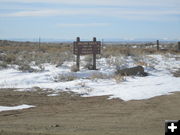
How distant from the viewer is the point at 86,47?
92.5ft

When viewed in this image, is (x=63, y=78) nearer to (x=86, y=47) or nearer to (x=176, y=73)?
(x=86, y=47)

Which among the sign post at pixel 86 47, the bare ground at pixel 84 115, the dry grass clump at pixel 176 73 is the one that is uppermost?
the sign post at pixel 86 47

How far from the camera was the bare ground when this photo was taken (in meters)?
9.88

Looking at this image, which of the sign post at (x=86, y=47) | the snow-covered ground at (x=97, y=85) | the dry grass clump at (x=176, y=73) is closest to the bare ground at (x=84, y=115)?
the snow-covered ground at (x=97, y=85)

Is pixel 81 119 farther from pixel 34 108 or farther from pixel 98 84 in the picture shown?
pixel 98 84

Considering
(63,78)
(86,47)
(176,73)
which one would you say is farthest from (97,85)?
(176,73)

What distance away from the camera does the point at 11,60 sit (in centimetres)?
3034

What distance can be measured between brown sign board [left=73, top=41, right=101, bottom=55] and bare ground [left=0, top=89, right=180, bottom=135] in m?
10.9

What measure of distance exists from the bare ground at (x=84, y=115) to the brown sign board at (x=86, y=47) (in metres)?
10.9

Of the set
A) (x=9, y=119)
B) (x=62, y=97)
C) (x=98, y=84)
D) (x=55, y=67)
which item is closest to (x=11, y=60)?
(x=55, y=67)

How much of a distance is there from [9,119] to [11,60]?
1920 cm

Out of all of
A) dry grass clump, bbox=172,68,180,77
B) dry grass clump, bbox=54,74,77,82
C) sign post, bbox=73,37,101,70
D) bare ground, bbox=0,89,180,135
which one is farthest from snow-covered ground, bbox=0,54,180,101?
sign post, bbox=73,37,101,70

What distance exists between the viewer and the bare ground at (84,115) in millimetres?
9875

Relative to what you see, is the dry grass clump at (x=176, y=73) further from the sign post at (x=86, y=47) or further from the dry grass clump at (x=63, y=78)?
the dry grass clump at (x=63, y=78)
